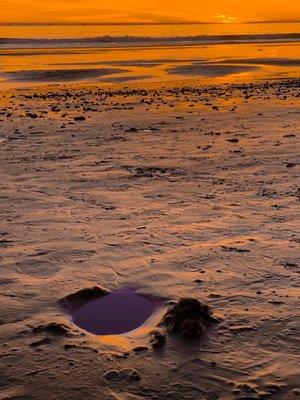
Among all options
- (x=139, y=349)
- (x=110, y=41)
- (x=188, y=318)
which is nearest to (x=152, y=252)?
(x=188, y=318)

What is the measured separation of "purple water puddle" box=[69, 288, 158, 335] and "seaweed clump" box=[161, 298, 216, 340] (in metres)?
0.27

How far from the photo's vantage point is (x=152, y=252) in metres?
6.09

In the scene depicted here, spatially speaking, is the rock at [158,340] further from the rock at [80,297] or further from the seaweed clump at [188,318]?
the rock at [80,297]

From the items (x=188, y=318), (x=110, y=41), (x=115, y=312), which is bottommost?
(x=115, y=312)

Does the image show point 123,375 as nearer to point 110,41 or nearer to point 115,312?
point 115,312

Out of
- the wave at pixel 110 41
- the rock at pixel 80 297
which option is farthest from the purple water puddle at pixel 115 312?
the wave at pixel 110 41

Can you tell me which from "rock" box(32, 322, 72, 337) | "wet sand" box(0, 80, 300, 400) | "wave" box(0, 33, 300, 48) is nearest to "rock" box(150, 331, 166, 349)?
"wet sand" box(0, 80, 300, 400)

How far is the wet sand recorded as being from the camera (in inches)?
157

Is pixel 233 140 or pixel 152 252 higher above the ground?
pixel 233 140

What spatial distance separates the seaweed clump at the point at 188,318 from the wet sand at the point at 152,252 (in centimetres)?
9

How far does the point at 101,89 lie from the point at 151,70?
867 cm

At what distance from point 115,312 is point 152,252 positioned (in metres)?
1.27

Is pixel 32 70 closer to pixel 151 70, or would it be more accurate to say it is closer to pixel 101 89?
pixel 151 70

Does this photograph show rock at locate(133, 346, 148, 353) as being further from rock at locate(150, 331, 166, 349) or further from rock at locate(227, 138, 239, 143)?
rock at locate(227, 138, 239, 143)
